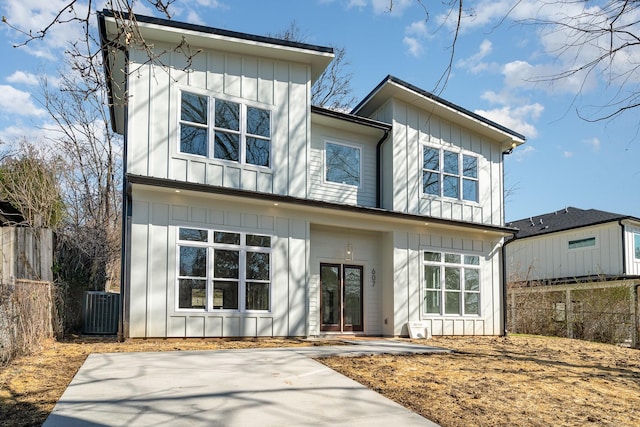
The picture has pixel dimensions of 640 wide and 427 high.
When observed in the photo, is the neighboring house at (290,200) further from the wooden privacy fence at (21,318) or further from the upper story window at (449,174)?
the wooden privacy fence at (21,318)

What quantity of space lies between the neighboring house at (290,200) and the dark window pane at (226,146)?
25 millimetres

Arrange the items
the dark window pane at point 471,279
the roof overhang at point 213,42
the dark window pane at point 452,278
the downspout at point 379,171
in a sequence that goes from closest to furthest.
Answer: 1. the roof overhang at point 213,42
2. the downspout at point 379,171
3. the dark window pane at point 452,278
4. the dark window pane at point 471,279

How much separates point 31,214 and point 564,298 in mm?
18954

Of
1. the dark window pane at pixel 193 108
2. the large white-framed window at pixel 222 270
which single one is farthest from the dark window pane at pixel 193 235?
the dark window pane at pixel 193 108

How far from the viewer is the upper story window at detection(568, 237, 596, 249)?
2095 centimetres

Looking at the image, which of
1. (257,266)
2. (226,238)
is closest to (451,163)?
(257,266)

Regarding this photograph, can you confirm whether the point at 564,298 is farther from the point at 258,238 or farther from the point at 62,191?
the point at 62,191

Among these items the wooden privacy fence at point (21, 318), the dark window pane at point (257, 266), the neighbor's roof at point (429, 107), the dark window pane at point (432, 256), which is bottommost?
the wooden privacy fence at point (21, 318)

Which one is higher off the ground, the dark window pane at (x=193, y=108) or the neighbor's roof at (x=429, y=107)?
the neighbor's roof at (x=429, y=107)

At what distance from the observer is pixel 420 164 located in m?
14.2

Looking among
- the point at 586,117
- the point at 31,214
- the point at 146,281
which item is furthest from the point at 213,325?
the point at 586,117

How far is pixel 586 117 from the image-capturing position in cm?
518

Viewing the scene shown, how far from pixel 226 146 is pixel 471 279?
26.8ft

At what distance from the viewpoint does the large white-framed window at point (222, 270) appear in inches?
411
